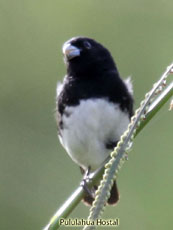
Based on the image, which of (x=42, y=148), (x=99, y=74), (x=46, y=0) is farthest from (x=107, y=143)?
(x=46, y=0)

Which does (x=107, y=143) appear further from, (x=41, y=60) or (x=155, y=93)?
(x=41, y=60)

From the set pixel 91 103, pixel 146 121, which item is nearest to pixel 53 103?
pixel 91 103

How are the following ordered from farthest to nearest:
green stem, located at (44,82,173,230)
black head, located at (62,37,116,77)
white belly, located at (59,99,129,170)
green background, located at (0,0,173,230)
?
green background, located at (0,0,173,230) → black head, located at (62,37,116,77) → white belly, located at (59,99,129,170) → green stem, located at (44,82,173,230)

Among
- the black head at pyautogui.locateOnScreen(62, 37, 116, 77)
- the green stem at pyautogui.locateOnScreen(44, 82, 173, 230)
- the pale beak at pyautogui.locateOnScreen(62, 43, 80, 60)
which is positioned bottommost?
the black head at pyautogui.locateOnScreen(62, 37, 116, 77)

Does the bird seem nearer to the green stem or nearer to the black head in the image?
the black head

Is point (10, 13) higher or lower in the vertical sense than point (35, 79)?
higher

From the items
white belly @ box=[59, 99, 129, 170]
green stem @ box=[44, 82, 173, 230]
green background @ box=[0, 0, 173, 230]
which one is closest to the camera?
green stem @ box=[44, 82, 173, 230]

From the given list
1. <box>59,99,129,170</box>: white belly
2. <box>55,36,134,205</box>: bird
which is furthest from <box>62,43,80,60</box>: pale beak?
<box>59,99,129,170</box>: white belly
